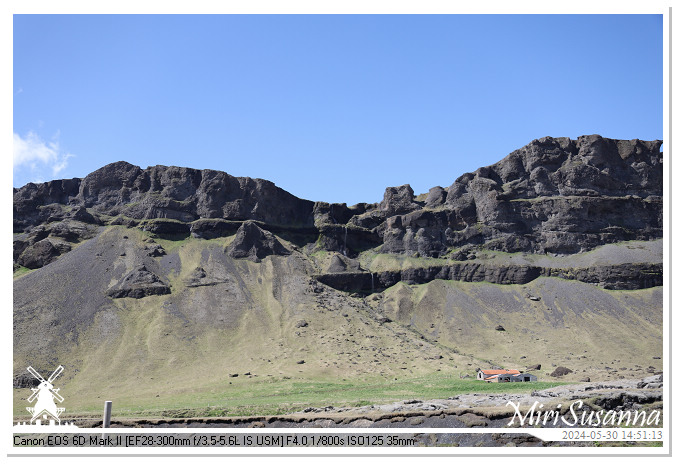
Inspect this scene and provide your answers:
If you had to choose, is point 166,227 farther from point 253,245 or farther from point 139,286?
point 139,286

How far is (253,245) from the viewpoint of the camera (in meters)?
121

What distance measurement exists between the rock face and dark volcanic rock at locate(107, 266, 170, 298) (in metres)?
20.9

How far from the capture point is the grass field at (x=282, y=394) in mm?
51406

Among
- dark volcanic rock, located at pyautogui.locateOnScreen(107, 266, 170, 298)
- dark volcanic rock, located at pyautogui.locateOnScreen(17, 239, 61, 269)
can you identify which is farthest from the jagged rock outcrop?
dark volcanic rock, located at pyautogui.locateOnScreen(17, 239, 61, 269)

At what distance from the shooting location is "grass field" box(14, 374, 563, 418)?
169 ft

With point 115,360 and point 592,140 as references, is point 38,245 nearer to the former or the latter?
point 115,360

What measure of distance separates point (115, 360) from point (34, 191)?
75.0m

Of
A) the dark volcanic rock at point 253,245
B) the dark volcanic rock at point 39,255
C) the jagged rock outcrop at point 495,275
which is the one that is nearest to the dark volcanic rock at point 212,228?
the dark volcanic rock at point 253,245

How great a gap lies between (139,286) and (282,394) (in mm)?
47441

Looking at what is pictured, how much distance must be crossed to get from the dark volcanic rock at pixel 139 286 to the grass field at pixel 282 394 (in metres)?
30.1

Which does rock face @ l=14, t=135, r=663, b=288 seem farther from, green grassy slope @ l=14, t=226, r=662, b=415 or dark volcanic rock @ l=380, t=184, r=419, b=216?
green grassy slope @ l=14, t=226, r=662, b=415

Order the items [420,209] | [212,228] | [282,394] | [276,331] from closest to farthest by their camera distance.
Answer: [282,394], [276,331], [212,228], [420,209]

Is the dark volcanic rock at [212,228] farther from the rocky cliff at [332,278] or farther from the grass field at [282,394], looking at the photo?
the grass field at [282,394]

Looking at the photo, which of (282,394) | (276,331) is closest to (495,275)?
(276,331)
